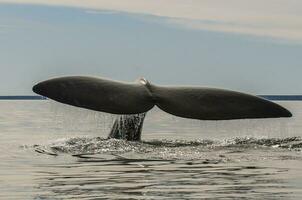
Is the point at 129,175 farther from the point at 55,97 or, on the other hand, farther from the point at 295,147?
the point at 295,147

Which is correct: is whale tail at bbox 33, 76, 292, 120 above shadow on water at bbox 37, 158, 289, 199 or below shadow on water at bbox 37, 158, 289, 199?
above

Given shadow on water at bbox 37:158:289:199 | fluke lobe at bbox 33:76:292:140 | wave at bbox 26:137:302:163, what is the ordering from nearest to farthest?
shadow on water at bbox 37:158:289:199, fluke lobe at bbox 33:76:292:140, wave at bbox 26:137:302:163

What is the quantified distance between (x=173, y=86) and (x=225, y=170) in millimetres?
2307

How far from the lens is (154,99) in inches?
456

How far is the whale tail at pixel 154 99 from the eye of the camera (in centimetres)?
1085

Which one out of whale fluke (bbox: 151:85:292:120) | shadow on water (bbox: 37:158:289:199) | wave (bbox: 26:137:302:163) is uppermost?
whale fluke (bbox: 151:85:292:120)

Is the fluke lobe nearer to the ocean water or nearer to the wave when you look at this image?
the ocean water

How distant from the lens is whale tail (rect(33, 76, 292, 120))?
427 inches

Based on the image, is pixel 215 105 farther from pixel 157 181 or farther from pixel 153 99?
pixel 157 181

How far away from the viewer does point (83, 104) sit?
10.8m

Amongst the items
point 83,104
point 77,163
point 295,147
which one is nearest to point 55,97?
point 83,104

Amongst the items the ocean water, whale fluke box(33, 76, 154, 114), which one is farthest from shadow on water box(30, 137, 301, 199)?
whale fluke box(33, 76, 154, 114)

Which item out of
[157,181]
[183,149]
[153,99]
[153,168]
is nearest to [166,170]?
[153,168]

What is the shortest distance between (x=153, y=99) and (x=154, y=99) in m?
0.02
